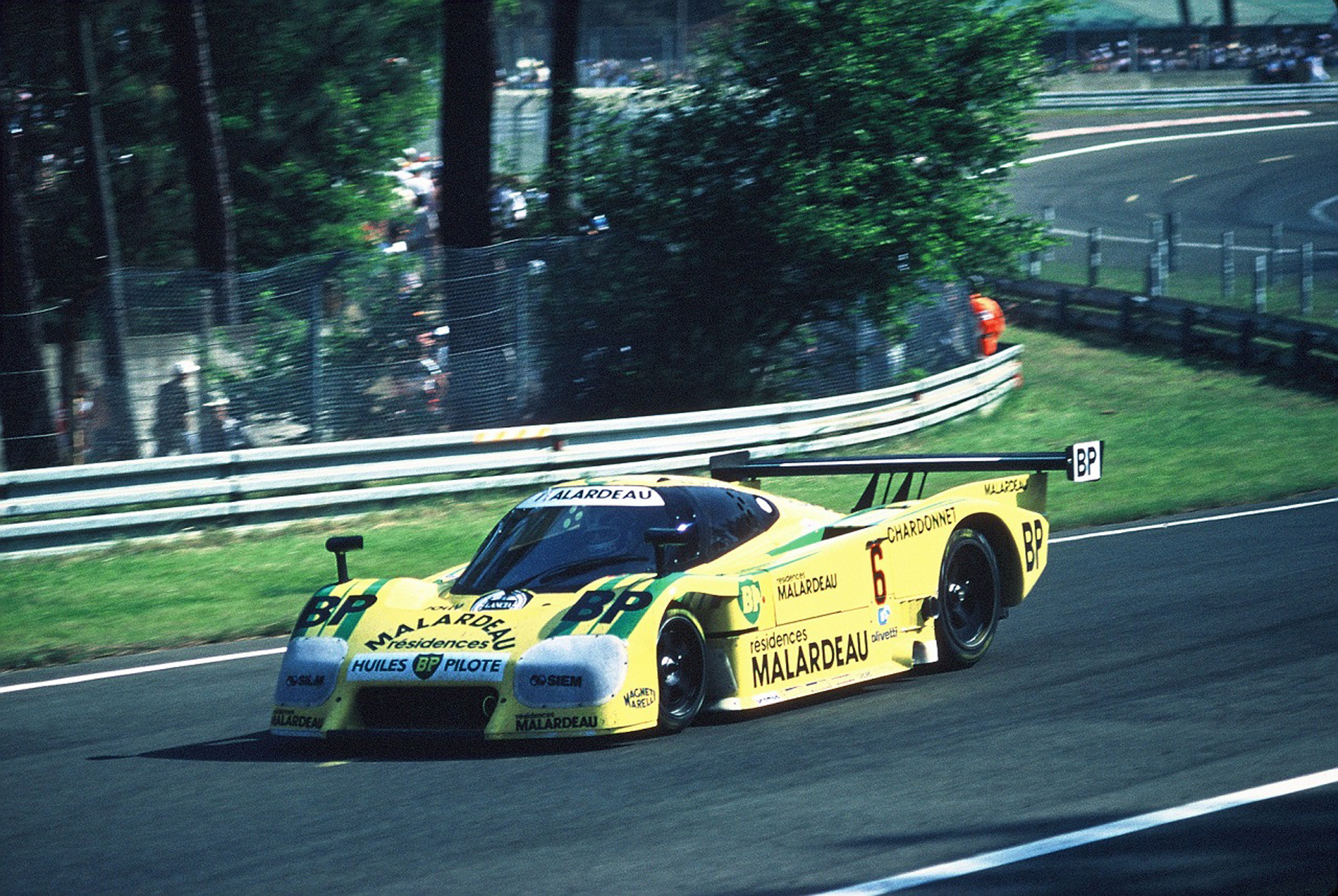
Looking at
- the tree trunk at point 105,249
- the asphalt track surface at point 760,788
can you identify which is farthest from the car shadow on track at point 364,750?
the tree trunk at point 105,249

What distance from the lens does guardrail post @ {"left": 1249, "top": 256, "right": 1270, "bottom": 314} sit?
86.9 feet

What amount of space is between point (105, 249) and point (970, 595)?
11.7m

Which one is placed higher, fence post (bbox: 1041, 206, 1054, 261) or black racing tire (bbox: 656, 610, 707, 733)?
black racing tire (bbox: 656, 610, 707, 733)

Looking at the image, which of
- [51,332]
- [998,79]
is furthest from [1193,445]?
[51,332]

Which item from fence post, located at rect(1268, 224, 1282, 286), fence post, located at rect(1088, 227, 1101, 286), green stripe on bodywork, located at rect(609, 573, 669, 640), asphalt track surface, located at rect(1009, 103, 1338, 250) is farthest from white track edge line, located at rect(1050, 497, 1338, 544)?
asphalt track surface, located at rect(1009, 103, 1338, 250)

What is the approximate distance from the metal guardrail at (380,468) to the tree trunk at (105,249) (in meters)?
0.37

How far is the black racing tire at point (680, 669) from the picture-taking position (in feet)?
25.3

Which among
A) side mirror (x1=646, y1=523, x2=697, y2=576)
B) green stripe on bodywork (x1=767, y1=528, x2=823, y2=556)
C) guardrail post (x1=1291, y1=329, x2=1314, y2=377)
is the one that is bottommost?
guardrail post (x1=1291, y1=329, x2=1314, y2=377)

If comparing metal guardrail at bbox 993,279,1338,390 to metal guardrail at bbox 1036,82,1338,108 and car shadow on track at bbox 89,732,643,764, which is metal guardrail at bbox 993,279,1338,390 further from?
metal guardrail at bbox 1036,82,1338,108

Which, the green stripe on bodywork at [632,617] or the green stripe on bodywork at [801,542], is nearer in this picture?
the green stripe on bodywork at [632,617]

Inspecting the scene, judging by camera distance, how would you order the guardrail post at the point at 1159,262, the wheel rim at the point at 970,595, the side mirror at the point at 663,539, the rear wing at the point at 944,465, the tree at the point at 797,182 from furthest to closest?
the guardrail post at the point at 1159,262 < the tree at the point at 797,182 < the rear wing at the point at 944,465 < the wheel rim at the point at 970,595 < the side mirror at the point at 663,539

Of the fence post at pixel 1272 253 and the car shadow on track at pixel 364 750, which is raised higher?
the car shadow on track at pixel 364 750

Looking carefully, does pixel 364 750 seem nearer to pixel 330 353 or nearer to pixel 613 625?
pixel 613 625

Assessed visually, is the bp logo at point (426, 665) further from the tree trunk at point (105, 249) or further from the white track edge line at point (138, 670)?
the tree trunk at point (105, 249)
